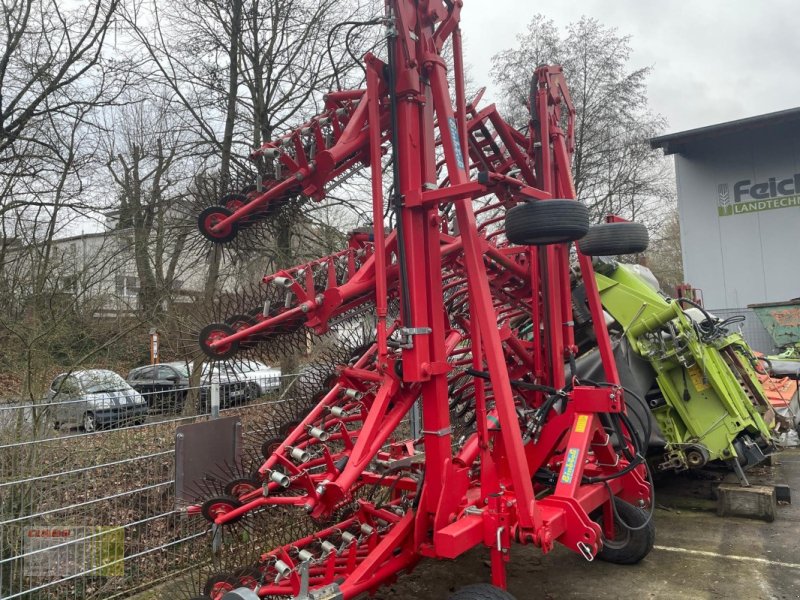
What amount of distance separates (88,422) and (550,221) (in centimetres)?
358

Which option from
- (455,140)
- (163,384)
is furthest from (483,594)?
(163,384)

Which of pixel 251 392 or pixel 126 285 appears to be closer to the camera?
pixel 251 392

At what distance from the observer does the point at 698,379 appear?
5.43 metres

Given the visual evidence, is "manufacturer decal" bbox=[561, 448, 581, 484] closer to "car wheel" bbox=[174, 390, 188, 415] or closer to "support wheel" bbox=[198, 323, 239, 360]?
"support wheel" bbox=[198, 323, 239, 360]

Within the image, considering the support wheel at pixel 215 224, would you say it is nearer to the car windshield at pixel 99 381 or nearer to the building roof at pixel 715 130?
the car windshield at pixel 99 381

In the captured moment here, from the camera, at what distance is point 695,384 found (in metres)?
5.45

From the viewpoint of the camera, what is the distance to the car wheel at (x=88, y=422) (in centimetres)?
445

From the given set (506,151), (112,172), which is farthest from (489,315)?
(112,172)

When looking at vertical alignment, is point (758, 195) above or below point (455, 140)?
above

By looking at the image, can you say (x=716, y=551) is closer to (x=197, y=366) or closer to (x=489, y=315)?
(x=489, y=315)

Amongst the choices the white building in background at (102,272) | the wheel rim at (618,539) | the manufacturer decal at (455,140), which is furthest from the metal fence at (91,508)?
the wheel rim at (618,539)

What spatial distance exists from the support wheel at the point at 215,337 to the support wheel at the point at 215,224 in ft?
1.75

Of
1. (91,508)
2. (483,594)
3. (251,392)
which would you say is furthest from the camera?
(251,392)

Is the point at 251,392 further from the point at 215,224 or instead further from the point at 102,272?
the point at 102,272
